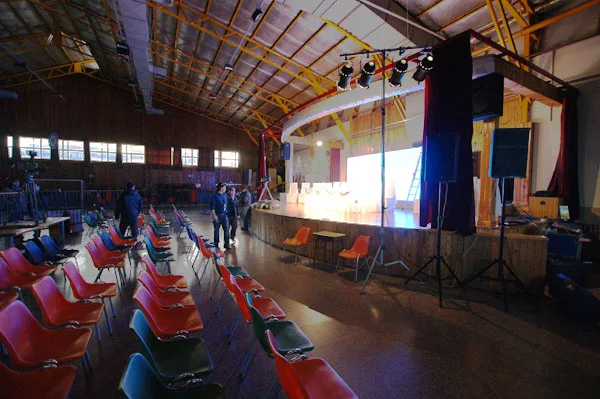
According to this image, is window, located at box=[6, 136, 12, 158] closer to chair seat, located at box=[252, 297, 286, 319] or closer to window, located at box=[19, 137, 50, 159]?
window, located at box=[19, 137, 50, 159]

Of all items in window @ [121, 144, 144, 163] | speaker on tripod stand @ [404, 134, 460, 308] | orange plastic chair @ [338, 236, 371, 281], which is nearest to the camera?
→ speaker on tripod stand @ [404, 134, 460, 308]

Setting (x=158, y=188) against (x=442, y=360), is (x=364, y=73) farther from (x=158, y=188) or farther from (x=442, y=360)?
(x=158, y=188)

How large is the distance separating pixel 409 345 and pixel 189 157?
1948 centimetres

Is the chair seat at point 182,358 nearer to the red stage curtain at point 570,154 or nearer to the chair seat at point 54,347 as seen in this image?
the chair seat at point 54,347

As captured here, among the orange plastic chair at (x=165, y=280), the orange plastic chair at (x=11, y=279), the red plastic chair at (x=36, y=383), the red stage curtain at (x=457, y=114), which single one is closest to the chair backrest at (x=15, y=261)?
the orange plastic chair at (x=11, y=279)

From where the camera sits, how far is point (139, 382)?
4.39 ft

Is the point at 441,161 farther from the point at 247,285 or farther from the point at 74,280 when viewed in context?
the point at 74,280

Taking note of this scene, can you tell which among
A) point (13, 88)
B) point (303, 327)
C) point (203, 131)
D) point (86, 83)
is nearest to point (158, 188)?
point (203, 131)

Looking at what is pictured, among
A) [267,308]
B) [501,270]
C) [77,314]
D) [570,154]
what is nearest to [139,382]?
[267,308]

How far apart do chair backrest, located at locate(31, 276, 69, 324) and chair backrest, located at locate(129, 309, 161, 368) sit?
3.25 feet

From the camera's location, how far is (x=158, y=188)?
18156mm

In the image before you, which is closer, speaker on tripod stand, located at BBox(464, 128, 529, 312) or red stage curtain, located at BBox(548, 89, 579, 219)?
speaker on tripod stand, located at BBox(464, 128, 529, 312)

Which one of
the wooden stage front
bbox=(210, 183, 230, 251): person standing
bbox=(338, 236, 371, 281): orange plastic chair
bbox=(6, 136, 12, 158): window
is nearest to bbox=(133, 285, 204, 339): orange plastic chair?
bbox=(338, 236, 371, 281): orange plastic chair

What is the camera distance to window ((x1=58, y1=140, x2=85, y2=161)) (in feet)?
53.3
